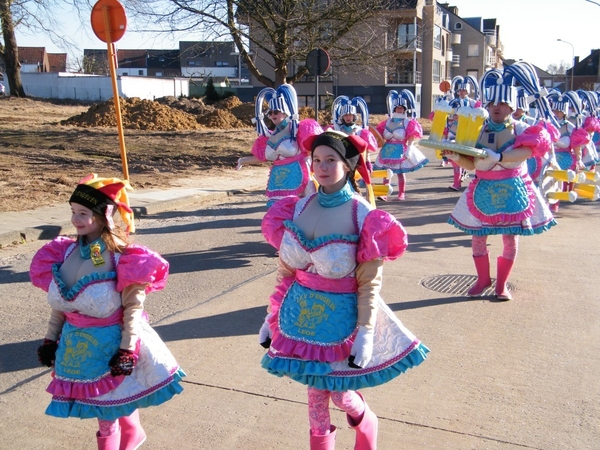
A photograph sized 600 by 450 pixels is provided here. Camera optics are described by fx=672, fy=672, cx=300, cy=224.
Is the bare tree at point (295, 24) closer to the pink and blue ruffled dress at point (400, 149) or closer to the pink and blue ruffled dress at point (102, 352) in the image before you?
the pink and blue ruffled dress at point (400, 149)

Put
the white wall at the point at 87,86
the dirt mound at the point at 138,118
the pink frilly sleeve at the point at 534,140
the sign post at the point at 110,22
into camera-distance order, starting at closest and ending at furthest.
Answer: the pink frilly sleeve at the point at 534,140
the sign post at the point at 110,22
the dirt mound at the point at 138,118
the white wall at the point at 87,86

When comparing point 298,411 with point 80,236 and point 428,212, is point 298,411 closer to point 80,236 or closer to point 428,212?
point 80,236

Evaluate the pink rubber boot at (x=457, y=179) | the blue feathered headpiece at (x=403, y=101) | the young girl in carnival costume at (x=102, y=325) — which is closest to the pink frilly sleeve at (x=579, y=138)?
the pink rubber boot at (x=457, y=179)

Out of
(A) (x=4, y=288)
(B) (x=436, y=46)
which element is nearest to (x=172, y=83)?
(B) (x=436, y=46)

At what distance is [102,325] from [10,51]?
32099 millimetres

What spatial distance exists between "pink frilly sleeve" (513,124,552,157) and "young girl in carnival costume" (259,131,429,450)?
3285mm

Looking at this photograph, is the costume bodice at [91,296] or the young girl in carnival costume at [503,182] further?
the young girl in carnival costume at [503,182]

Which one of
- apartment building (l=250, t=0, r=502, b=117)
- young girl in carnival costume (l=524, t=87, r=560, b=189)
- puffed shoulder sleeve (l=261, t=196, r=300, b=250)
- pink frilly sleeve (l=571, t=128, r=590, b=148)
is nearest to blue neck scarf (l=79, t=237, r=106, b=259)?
puffed shoulder sleeve (l=261, t=196, r=300, b=250)

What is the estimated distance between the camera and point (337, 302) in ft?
10.2

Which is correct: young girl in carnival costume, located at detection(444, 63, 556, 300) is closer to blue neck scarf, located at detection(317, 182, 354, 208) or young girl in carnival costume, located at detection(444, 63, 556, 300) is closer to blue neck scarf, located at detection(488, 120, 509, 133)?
blue neck scarf, located at detection(488, 120, 509, 133)

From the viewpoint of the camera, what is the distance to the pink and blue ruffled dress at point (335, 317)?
→ 10.0 feet

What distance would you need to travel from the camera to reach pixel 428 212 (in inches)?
459

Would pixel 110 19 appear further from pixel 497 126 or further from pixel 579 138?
pixel 579 138

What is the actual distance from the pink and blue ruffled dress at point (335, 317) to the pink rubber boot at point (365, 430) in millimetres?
330
